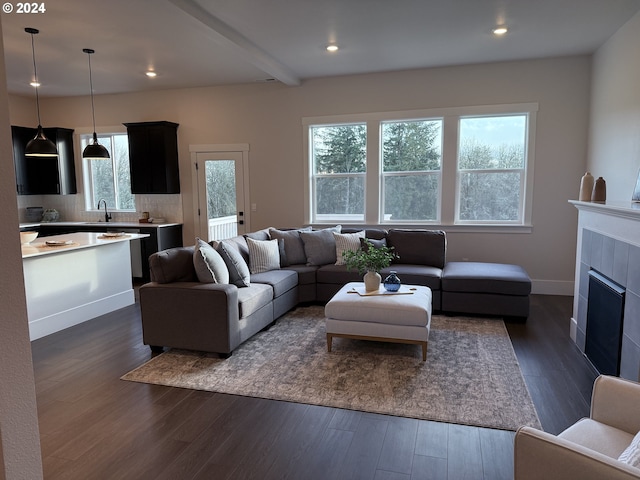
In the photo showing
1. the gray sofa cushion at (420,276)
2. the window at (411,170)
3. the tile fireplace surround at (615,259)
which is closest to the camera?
the tile fireplace surround at (615,259)

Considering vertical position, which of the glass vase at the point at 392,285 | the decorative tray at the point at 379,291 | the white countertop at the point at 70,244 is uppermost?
the white countertop at the point at 70,244

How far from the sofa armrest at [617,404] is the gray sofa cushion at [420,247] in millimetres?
3421

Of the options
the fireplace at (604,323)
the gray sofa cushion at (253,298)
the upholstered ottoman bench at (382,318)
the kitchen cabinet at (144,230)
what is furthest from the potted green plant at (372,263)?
the kitchen cabinet at (144,230)

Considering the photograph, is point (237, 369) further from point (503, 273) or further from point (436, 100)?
point (436, 100)

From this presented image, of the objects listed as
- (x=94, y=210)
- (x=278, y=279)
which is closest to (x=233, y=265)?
(x=278, y=279)

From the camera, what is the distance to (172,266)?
379 centimetres

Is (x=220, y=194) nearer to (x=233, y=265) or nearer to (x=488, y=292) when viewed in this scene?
(x=233, y=265)

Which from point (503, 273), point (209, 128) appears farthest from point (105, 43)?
point (503, 273)

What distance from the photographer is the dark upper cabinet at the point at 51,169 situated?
718 centimetres

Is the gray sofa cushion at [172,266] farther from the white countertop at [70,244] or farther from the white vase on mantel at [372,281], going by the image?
the white vase on mantel at [372,281]

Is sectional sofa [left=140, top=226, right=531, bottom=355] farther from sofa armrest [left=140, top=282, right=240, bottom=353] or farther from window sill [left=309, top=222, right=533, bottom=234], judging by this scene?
window sill [left=309, top=222, right=533, bottom=234]

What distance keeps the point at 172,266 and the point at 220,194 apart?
3.26m

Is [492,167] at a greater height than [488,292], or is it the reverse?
[492,167]

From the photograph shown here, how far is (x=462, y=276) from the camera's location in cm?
468
